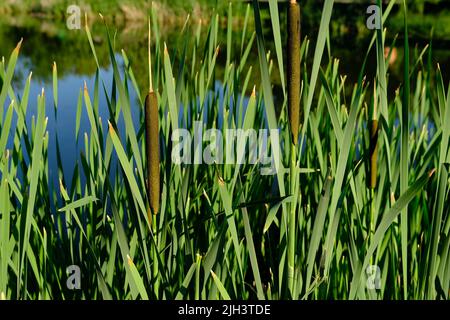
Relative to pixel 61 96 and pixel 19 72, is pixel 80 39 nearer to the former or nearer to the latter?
pixel 19 72

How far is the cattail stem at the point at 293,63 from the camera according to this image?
0.55 metres

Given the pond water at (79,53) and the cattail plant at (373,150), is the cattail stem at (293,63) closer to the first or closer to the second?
the cattail plant at (373,150)

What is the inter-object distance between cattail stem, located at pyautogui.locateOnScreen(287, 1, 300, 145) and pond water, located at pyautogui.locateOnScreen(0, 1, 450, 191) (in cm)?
→ 314

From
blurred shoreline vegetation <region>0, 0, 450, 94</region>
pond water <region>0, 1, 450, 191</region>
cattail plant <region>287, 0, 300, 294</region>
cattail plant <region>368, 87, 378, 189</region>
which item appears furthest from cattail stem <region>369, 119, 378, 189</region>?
blurred shoreline vegetation <region>0, 0, 450, 94</region>

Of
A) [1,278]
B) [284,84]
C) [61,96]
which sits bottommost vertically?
[61,96]

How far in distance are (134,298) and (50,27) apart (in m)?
12.0

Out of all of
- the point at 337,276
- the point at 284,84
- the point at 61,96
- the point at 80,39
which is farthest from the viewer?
the point at 80,39

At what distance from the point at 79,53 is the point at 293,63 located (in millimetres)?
8753

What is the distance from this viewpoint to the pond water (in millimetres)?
4609

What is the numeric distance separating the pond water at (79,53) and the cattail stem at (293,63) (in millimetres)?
3144

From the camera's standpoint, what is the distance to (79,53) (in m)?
8.84

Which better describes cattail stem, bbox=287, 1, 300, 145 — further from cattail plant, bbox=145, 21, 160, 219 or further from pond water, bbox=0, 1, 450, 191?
pond water, bbox=0, 1, 450, 191
